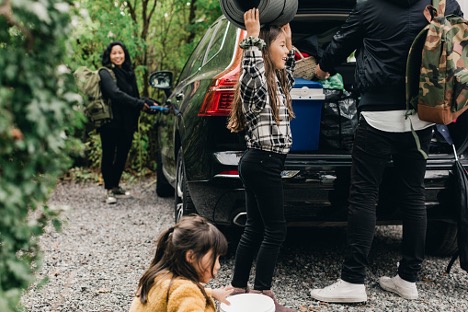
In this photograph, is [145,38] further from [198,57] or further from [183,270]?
[183,270]

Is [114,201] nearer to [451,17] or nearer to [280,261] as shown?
[280,261]

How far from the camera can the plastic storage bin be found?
4203 mm

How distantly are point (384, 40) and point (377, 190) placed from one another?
2.95 ft

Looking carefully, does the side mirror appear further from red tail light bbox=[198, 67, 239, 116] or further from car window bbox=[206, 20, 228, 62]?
red tail light bbox=[198, 67, 239, 116]

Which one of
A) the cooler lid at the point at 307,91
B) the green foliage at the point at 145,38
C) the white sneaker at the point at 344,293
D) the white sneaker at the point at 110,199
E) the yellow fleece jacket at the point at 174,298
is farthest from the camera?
the green foliage at the point at 145,38

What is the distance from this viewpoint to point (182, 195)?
4688mm

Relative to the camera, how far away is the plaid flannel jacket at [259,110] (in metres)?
3.30

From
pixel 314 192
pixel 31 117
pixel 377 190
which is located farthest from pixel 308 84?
pixel 31 117

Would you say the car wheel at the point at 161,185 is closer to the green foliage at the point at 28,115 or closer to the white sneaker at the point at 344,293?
the white sneaker at the point at 344,293

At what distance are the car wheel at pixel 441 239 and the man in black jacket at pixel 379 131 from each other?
0.93 m

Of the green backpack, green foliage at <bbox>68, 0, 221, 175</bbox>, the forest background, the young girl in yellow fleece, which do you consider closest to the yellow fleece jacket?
the young girl in yellow fleece

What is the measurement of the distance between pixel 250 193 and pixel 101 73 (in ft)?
13.0

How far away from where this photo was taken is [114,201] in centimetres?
723

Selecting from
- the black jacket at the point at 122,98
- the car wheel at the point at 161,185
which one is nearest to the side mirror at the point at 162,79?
the black jacket at the point at 122,98
